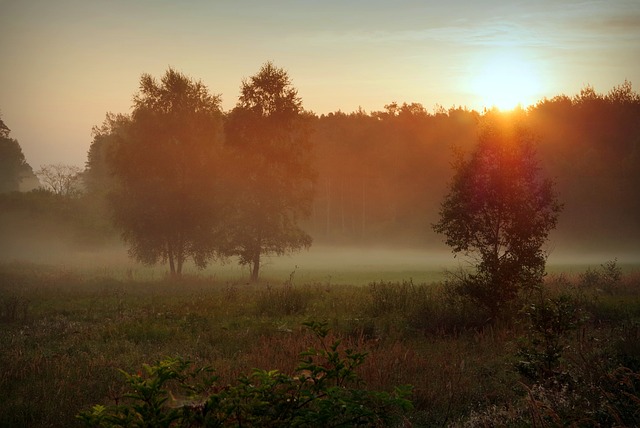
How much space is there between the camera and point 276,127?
34531 millimetres

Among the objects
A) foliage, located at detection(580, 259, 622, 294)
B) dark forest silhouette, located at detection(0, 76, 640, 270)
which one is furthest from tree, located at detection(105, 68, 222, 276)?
foliage, located at detection(580, 259, 622, 294)

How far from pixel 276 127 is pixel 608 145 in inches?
1687

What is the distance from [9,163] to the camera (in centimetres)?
7725

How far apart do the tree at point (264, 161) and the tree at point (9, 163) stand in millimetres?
50500

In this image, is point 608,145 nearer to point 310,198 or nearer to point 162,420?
point 310,198

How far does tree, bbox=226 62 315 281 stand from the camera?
3428 cm

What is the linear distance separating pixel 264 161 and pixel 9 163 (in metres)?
57.4

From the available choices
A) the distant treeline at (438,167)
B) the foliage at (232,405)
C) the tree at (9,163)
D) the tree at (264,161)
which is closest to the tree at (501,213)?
the foliage at (232,405)

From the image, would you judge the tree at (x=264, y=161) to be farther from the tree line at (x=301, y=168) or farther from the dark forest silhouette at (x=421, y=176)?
the dark forest silhouette at (x=421, y=176)

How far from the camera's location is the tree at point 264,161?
3428 cm

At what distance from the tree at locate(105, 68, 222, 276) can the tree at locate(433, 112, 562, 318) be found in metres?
21.1

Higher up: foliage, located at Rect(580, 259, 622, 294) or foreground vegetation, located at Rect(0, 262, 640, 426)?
foliage, located at Rect(580, 259, 622, 294)

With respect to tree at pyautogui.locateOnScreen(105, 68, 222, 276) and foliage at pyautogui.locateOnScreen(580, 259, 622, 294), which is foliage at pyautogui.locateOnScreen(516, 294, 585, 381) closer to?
foliage at pyautogui.locateOnScreen(580, 259, 622, 294)

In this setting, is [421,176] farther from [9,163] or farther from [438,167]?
[9,163]
